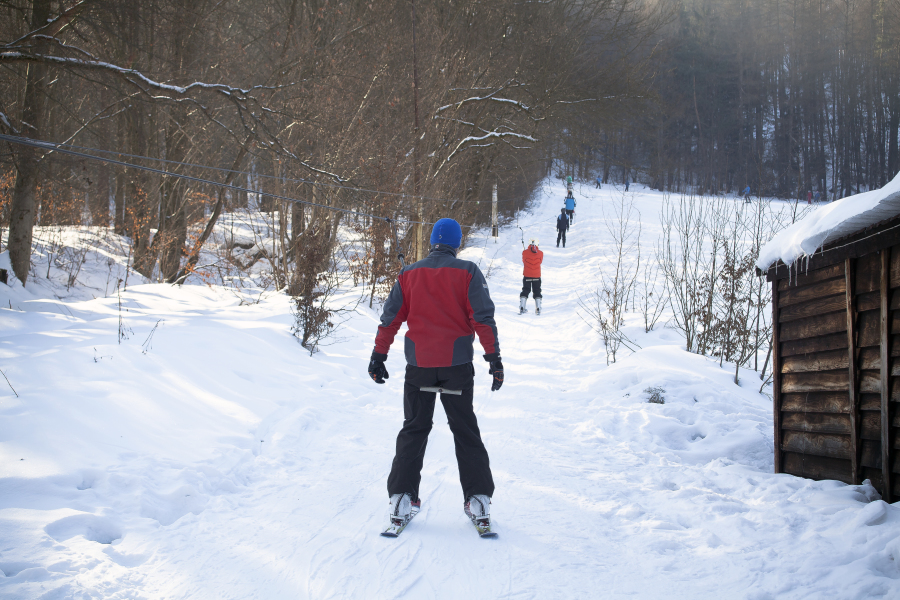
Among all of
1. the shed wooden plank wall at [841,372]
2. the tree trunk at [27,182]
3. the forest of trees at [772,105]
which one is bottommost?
the shed wooden plank wall at [841,372]

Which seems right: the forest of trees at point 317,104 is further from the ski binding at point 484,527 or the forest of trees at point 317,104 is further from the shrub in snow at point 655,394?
the ski binding at point 484,527

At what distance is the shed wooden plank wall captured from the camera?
3281 millimetres

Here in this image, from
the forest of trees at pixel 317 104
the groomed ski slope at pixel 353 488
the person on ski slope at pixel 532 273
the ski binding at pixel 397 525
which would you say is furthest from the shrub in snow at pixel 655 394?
the person on ski slope at pixel 532 273

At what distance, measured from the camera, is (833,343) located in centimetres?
392

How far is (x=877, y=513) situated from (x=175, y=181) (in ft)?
46.5

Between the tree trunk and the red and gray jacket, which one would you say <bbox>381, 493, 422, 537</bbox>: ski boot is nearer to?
the red and gray jacket

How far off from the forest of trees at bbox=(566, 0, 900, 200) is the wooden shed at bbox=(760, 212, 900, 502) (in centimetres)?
2229

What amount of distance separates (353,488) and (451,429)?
1.06 meters

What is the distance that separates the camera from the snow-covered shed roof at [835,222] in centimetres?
311

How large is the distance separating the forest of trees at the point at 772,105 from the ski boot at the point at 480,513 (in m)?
25.0

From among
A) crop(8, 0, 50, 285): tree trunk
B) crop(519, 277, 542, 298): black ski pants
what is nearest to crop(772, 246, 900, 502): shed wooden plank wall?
crop(519, 277, 542, 298): black ski pants

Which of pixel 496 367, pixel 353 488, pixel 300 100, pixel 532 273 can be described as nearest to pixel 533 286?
pixel 532 273

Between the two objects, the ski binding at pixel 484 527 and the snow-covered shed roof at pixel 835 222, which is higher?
the snow-covered shed roof at pixel 835 222

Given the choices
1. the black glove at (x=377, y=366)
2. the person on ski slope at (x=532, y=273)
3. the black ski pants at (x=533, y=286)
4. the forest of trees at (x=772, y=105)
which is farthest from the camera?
the forest of trees at (x=772, y=105)
